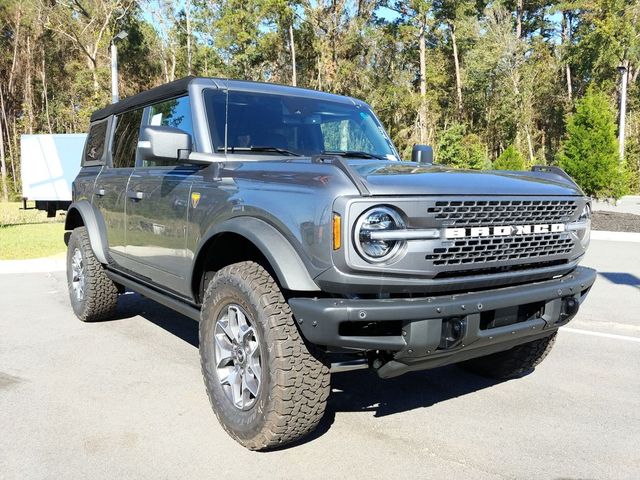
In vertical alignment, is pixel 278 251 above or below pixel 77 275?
above

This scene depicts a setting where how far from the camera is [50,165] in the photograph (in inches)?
802

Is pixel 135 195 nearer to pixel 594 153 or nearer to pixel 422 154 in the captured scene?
pixel 422 154

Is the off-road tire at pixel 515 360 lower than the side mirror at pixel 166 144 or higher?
lower

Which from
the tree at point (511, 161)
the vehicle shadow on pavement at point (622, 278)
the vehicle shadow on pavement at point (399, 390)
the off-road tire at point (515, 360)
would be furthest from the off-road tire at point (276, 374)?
the tree at point (511, 161)

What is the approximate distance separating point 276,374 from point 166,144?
1.54 m

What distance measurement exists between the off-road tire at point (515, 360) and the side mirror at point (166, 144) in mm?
2578

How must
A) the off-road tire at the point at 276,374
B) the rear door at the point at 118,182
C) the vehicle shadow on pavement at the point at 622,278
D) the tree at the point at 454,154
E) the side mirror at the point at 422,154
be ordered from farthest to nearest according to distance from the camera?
the tree at the point at 454,154 < the vehicle shadow on pavement at the point at 622,278 < the side mirror at the point at 422,154 < the rear door at the point at 118,182 < the off-road tire at the point at 276,374

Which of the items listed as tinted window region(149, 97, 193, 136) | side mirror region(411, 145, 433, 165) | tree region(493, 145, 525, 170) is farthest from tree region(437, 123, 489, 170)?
tinted window region(149, 97, 193, 136)

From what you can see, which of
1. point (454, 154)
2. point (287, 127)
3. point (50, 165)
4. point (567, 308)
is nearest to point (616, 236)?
point (567, 308)

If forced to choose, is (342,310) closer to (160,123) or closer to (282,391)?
(282,391)

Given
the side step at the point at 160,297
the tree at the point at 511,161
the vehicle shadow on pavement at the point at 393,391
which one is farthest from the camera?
the tree at the point at 511,161

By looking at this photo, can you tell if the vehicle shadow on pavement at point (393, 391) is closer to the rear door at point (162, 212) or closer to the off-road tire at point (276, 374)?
the off-road tire at point (276, 374)

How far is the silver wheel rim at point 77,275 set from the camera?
18.9 feet

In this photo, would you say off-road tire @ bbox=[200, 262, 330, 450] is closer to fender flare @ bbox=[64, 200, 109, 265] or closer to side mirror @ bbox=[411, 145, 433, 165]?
side mirror @ bbox=[411, 145, 433, 165]
